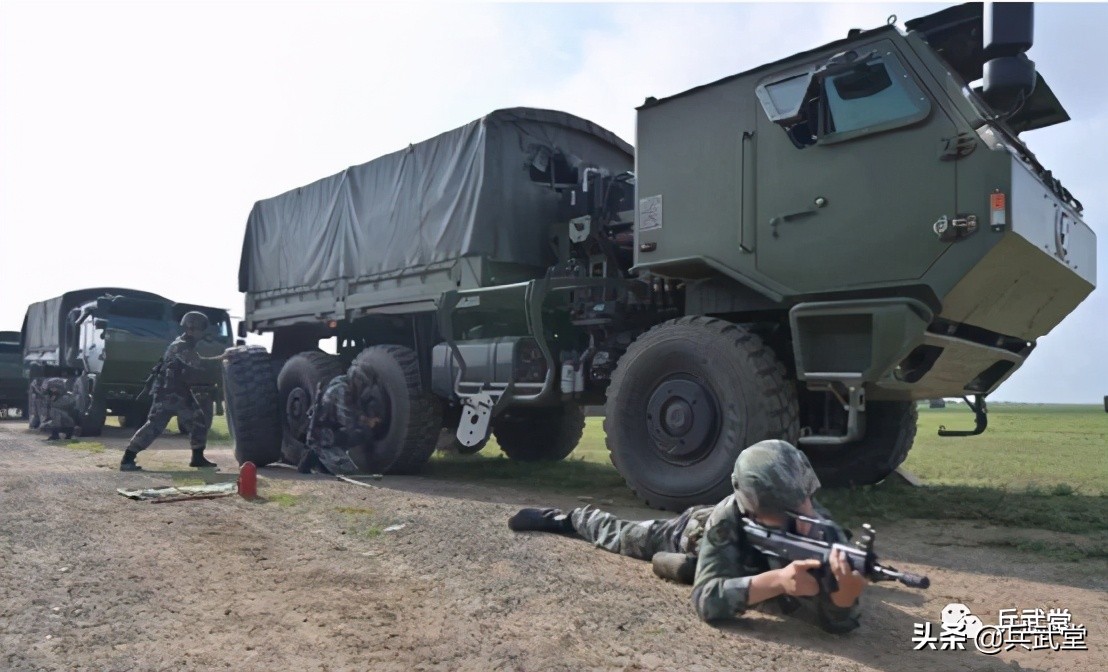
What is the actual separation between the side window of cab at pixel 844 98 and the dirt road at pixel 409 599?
8.42ft

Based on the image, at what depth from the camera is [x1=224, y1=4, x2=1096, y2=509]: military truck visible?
495 cm

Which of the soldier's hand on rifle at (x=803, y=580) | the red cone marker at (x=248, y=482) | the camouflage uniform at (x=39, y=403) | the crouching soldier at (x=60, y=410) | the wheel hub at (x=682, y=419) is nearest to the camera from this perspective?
the soldier's hand on rifle at (x=803, y=580)

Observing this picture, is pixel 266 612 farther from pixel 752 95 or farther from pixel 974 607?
pixel 752 95

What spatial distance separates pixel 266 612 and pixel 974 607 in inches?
116

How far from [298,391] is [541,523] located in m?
5.41

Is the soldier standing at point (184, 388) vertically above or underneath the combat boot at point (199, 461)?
above

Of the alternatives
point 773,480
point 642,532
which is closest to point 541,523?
point 642,532

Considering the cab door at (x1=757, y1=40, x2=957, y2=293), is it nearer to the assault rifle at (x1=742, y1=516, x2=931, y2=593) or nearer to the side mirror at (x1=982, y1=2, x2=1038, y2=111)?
the side mirror at (x1=982, y1=2, x2=1038, y2=111)

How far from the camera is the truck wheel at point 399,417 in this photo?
812 cm

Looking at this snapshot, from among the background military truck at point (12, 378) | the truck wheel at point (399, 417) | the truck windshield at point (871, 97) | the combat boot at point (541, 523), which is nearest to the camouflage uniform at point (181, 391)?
the truck wheel at point (399, 417)

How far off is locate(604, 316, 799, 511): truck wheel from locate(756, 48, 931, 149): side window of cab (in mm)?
1414

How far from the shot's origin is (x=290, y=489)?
22.7ft

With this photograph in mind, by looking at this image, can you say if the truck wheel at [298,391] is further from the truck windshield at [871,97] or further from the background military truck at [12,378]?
the background military truck at [12,378]

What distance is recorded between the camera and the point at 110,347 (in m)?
14.6
